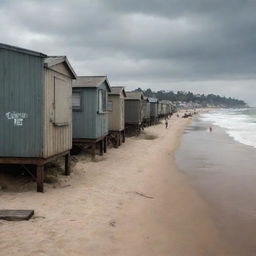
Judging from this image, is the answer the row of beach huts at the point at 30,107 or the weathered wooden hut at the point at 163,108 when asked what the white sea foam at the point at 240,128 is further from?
the row of beach huts at the point at 30,107

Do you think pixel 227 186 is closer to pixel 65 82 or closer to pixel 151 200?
pixel 151 200

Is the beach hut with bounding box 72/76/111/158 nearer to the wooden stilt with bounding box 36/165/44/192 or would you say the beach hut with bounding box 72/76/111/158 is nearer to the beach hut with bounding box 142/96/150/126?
the wooden stilt with bounding box 36/165/44/192

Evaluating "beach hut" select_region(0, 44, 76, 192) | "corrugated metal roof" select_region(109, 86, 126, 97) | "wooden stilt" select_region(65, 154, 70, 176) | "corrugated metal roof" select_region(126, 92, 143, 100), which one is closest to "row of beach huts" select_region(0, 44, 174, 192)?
"beach hut" select_region(0, 44, 76, 192)

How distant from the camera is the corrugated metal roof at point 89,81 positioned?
17.1 meters

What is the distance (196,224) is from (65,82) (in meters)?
6.66

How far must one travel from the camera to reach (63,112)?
1208cm

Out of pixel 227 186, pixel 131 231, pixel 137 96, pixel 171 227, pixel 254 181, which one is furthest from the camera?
pixel 137 96

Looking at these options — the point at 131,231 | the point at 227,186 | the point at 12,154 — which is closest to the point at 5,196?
the point at 12,154

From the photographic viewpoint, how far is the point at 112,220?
28.6 feet

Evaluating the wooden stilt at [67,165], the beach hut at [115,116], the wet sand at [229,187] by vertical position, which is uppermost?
the beach hut at [115,116]

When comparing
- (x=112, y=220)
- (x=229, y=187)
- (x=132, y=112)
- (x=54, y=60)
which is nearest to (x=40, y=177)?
(x=112, y=220)

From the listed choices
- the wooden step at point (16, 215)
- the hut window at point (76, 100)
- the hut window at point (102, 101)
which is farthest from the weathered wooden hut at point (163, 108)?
the wooden step at point (16, 215)

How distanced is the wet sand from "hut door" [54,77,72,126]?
553 centimetres

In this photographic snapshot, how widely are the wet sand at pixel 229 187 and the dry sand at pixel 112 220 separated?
0.38m
